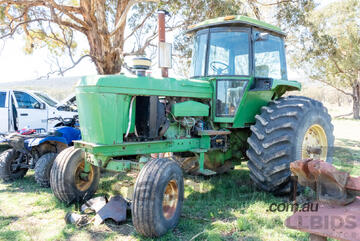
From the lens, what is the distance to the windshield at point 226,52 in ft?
15.2

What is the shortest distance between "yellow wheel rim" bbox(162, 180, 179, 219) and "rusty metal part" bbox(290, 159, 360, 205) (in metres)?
1.69

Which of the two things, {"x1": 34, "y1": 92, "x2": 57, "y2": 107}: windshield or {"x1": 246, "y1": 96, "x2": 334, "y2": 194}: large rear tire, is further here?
{"x1": 34, "y1": 92, "x2": 57, "y2": 107}: windshield

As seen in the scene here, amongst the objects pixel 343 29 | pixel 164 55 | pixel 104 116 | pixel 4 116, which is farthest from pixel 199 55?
pixel 343 29

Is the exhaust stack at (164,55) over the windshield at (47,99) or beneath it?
over

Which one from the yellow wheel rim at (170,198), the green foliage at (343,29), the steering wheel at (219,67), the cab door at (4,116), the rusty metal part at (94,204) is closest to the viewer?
the yellow wheel rim at (170,198)

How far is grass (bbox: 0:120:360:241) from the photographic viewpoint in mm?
3215

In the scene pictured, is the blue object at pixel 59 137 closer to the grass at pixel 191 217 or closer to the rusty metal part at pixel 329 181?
the grass at pixel 191 217

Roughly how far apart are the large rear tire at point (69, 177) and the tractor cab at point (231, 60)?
2105 mm

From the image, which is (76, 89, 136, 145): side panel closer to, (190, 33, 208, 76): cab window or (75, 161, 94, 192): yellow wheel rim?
(75, 161, 94, 192): yellow wheel rim

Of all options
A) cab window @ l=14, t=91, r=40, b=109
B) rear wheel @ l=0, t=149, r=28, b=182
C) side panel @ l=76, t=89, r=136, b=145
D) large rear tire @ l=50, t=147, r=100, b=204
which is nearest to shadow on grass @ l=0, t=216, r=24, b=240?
large rear tire @ l=50, t=147, r=100, b=204

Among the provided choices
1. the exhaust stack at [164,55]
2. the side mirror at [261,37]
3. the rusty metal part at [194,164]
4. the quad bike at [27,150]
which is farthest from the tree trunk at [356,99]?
the quad bike at [27,150]

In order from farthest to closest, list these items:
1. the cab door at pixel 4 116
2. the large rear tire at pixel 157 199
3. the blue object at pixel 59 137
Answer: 1. the cab door at pixel 4 116
2. the blue object at pixel 59 137
3. the large rear tire at pixel 157 199

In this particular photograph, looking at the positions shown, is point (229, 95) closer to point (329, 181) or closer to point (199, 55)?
point (199, 55)

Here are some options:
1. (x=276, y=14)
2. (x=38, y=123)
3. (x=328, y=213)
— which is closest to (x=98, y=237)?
(x=328, y=213)
